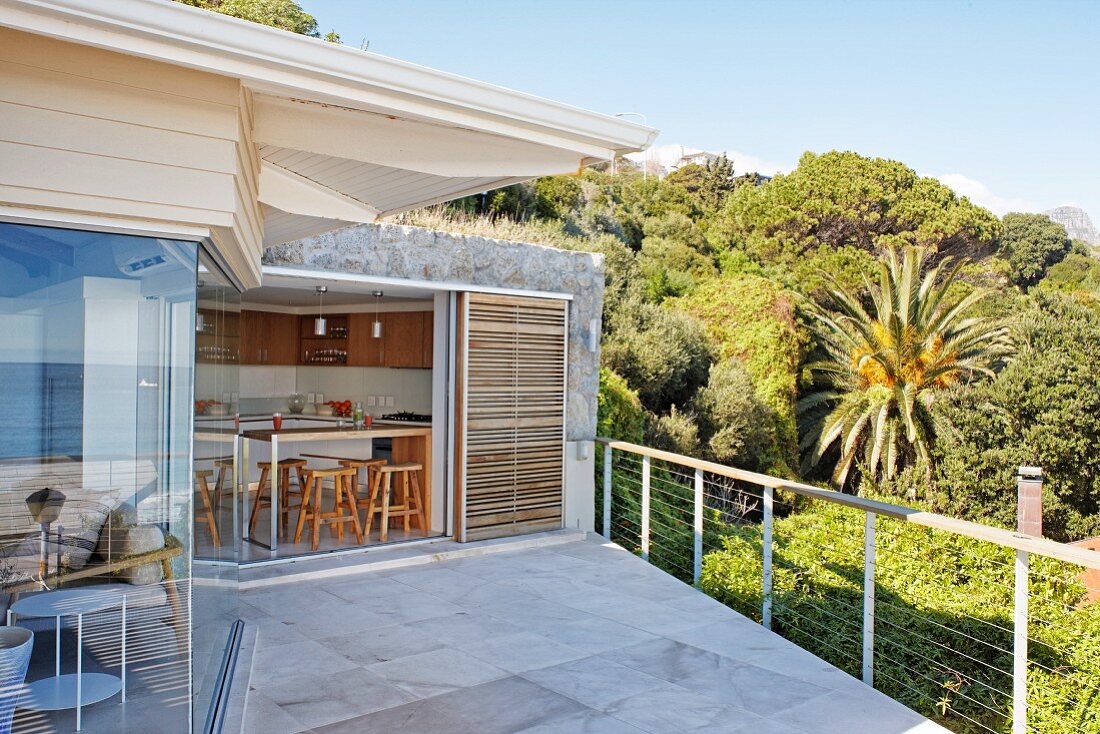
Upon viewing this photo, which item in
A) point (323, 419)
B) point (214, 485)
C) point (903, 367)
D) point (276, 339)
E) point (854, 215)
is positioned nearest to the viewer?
point (214, 485)

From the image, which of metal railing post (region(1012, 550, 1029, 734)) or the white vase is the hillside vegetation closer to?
metal railing post (region(1012, 550, 1029, 734))

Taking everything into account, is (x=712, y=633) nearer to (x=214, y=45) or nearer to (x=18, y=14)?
(x=214, y=45)

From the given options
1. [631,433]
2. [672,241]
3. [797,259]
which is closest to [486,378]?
[631,433]

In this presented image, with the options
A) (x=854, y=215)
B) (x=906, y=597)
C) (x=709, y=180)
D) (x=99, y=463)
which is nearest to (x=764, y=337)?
(x=854, y=215)

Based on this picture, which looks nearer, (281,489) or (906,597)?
(281,489)

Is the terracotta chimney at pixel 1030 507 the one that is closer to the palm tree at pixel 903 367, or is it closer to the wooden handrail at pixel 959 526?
the palm tree at pixel 903 367

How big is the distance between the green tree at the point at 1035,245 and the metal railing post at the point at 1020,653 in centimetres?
3157

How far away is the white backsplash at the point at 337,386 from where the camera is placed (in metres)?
10.6

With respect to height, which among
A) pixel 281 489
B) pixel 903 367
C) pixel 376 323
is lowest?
pixel 281 489

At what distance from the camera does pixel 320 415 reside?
34.7 feet

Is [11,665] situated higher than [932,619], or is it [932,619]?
[11,665]

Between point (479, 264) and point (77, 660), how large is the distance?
5.62 meters

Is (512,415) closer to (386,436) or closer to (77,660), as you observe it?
(386,436)

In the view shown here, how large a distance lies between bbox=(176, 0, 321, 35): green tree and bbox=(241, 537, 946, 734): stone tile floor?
11.6 m
